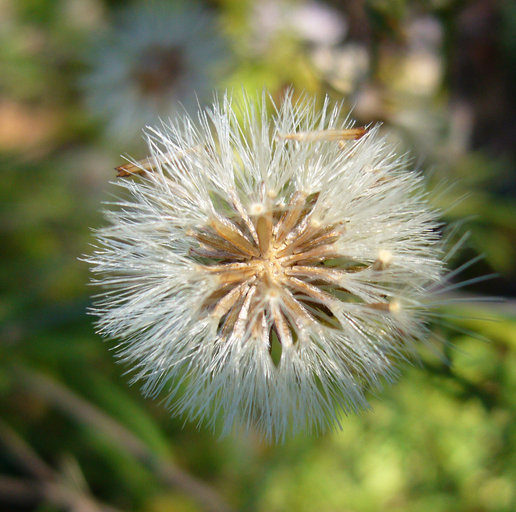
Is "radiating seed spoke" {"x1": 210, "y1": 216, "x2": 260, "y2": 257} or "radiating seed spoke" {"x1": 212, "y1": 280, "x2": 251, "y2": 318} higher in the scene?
"radiating seed spoke" {"x1": 210, "y1": 216, "x2": 260, "y2": 257}

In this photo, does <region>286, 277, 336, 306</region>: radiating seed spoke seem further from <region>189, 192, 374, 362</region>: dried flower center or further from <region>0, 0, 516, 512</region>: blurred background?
<region>0, 0, 516, 512</region>: blurred background

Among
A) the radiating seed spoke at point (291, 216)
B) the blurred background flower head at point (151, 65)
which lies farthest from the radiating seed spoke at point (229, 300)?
the blurred background flower head at point (151, 65)

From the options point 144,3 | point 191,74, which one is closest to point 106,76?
point 191,74

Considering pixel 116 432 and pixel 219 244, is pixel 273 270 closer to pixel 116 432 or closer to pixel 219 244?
pixel 219 244

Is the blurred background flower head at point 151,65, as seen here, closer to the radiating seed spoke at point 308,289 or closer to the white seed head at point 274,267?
the white seed head at point 274,267

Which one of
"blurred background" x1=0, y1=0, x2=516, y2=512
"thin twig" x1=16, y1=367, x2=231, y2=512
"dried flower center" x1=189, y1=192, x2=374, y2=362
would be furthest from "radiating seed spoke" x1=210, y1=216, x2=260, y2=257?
"thin twig" x1=16, y1=367, x2=231, y2=512

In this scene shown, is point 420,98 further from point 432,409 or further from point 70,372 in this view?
point 70,372
